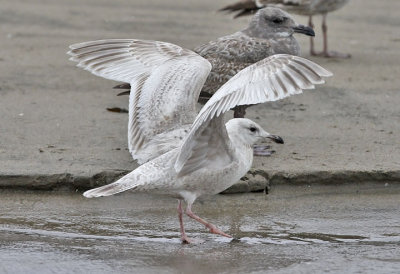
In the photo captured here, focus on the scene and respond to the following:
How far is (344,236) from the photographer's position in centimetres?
544

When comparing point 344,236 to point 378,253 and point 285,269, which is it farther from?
point 285,269

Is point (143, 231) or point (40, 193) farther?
point (40, 193)

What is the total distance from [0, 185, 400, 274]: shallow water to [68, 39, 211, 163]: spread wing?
48cm

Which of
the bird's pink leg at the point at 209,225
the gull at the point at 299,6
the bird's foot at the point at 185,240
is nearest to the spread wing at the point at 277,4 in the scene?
the gull at the point at 299,6

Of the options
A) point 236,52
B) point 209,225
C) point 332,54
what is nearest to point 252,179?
point 209,225

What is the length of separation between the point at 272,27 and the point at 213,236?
339 centimetres

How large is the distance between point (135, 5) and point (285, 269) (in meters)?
8.93

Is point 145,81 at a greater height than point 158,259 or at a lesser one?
greater

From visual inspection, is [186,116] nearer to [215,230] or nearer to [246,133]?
[246,133]

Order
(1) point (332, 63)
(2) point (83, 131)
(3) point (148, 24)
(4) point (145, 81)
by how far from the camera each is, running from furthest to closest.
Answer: (3) point (148, 24) → (1) point (332, 63) → (2) point (83, 131) → (4) point (145, 81)

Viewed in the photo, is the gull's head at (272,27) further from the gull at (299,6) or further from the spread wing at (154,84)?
the gull at (299,6)

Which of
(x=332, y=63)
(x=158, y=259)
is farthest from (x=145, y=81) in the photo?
(x=332, y=63)

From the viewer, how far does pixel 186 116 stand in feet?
19.0

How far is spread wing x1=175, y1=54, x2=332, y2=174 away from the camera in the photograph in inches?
193
